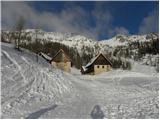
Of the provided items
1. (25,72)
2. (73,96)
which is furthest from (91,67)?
(73,96)

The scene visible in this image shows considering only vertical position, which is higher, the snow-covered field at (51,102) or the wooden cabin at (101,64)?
the wooden cabin at (101,64)

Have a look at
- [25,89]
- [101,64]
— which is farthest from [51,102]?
[101,64]

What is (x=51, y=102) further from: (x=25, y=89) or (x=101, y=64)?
(x=101, y=64)

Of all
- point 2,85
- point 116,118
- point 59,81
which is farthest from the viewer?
point 59,81

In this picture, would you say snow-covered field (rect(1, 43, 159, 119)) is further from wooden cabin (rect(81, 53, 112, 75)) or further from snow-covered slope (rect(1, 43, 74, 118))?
wooden cabin (rect(81, 53, 112, 75))

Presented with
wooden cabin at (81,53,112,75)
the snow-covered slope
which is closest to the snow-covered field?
the snow-covered slope

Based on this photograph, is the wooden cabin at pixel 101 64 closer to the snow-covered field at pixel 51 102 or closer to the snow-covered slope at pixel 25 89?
the snow-covered slope at pixel 25 89

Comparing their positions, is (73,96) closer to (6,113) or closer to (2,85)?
(2,85)

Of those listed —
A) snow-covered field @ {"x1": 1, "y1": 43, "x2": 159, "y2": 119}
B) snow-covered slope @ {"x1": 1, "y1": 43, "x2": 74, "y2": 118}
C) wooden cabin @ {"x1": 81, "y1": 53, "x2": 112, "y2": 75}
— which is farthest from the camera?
wooden cabin @ {"x1": 81, "y1": 53, "x2": 112, "y2": 75}

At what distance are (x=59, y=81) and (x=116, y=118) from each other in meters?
13.5

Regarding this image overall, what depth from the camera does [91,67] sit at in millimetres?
Result: 78938

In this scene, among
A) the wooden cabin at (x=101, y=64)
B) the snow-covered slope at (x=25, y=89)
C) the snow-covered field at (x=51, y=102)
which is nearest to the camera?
the snow-covered field at (x=51, y=102)

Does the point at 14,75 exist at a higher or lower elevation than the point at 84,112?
higher

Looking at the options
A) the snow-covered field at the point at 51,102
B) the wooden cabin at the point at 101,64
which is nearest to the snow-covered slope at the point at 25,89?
the snow-covered field at the point at 51,102
